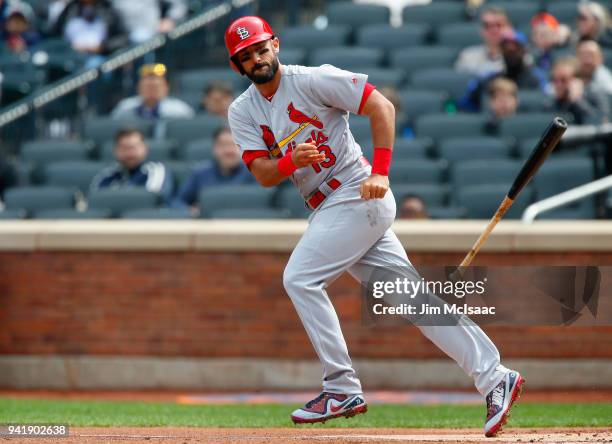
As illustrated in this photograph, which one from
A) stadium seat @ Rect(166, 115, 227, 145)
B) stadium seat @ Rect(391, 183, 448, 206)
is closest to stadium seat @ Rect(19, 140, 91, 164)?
stadium seat @ Rect(166, 115, 227, 145)

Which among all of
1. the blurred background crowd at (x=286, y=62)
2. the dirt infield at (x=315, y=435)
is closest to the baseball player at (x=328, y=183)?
the dirt infield at (x=315, y=435)

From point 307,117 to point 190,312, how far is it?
448 cm

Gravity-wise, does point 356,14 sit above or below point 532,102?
above

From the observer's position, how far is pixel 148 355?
34.1 feet

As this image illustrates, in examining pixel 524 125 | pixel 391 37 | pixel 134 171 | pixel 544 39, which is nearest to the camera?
pixel 134 171

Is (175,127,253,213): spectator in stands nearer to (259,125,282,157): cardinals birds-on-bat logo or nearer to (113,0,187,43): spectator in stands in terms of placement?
(113,0,187,43): spectator in stands

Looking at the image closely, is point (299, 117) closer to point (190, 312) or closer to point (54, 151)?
point (190, 312)

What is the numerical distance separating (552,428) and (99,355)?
4.54 metres

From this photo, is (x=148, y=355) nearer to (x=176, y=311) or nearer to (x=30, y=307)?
(x=176, y=311)

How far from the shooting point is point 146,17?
599 inches


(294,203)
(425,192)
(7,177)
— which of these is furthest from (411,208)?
(7,177)

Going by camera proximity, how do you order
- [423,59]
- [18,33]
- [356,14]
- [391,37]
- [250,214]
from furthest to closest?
[18,33] < [356,14] < [391,37] < [423,59] < [250,214]

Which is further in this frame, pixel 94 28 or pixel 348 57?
pixel 94 28

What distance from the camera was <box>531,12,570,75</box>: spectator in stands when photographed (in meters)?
13.0
